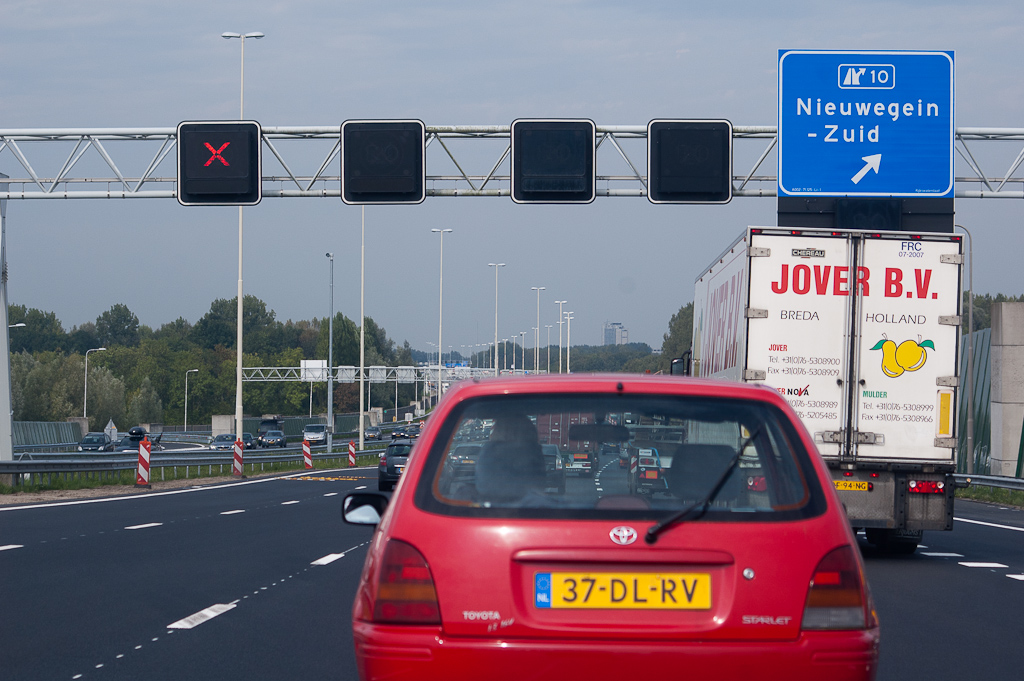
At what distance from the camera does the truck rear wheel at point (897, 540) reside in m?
13.1

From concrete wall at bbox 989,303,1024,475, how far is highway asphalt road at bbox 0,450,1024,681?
52.0 feet

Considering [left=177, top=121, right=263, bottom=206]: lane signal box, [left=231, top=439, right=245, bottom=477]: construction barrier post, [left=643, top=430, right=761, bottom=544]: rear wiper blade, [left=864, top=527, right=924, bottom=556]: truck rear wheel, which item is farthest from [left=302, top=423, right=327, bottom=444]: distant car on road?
[left=643, top=430, right=761, bottom=544]: rear wiper blade

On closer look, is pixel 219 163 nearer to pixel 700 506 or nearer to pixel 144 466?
pixel 144 466

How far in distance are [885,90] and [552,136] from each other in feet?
19.9

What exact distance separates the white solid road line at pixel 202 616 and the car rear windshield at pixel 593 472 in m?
4.64

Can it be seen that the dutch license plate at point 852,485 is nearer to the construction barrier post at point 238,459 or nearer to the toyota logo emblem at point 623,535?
the toyota logo emblem at point 623,535

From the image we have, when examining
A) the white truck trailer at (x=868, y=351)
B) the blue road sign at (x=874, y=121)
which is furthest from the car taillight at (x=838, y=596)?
the blue road sign at (x=874, y=121)

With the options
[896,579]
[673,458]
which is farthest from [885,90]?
[673,458]

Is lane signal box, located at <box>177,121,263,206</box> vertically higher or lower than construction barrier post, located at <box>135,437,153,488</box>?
higher

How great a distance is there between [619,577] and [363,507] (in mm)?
1718

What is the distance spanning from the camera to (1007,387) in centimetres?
3209

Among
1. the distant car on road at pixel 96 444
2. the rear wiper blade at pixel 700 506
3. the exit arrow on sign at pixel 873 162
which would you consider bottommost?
the distant car on road at pixel 96 444

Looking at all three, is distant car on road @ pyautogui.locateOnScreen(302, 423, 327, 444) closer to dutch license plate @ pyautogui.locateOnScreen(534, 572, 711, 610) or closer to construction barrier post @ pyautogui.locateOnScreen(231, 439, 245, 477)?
construction barrier post @ pyautogui.locateOnScreen(231, 439, 245, 477)

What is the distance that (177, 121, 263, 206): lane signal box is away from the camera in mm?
23031
